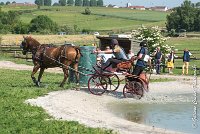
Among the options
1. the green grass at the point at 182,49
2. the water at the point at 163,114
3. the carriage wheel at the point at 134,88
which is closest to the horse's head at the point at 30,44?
the carriage wheel at the point at 134,88

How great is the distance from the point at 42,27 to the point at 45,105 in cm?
9956

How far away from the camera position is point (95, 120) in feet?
46.8

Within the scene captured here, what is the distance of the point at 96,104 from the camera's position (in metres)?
17.7

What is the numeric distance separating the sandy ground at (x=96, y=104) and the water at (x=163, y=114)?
0.53 m

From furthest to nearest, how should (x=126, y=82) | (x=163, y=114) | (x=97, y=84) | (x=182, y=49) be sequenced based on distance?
(x=182, y=49) < (x=97, y=84) < (x=126, y=82) < (x=163, y=114)

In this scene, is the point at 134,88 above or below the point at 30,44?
below

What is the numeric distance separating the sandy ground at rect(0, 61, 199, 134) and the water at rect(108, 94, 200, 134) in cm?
53

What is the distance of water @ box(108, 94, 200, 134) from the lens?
14.4 metres

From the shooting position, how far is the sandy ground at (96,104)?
44.4 feet

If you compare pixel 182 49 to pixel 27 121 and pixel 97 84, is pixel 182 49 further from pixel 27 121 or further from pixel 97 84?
pixel 27 121

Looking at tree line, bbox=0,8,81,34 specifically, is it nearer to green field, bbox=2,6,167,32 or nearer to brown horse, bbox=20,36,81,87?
green field, bbox=2,6,167,32

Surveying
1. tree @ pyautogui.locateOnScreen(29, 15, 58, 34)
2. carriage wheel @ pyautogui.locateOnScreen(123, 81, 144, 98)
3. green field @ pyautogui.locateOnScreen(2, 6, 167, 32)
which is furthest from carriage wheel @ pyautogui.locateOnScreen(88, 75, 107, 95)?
green field @ pyautogui.locateOnScreen(2, 6, 167, 32)

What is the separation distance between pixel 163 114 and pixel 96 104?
2564 millimetres

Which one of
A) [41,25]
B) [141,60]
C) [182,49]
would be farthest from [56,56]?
[41,25]
